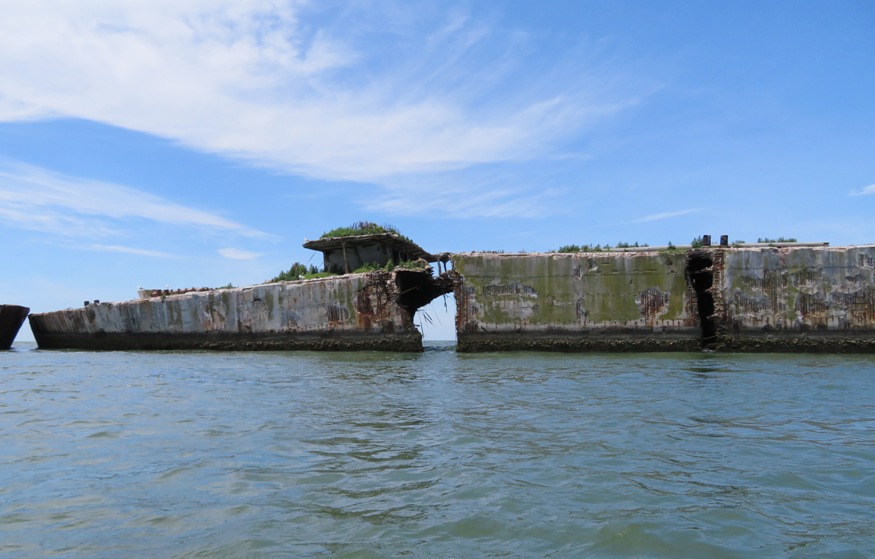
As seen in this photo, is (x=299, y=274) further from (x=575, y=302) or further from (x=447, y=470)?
(x=447, y=470)

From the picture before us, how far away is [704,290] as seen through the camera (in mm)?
14086

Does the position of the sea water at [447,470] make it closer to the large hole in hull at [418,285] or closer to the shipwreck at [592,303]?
the shipwreck at [592,303]

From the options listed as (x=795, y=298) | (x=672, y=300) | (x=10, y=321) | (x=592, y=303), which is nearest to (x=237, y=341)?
(x=592, y=303)

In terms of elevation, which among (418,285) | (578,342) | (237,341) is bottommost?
(578,342)

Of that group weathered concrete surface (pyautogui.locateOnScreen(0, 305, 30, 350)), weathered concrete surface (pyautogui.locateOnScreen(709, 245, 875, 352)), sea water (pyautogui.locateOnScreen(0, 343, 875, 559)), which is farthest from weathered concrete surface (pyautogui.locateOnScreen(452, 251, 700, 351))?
weathered concrete surface (pyautogui.locateOnScreen(0, 305, 30, 350))

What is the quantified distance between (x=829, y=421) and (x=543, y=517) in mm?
4027

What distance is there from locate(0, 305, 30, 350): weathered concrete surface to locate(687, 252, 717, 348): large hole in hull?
73.3ft

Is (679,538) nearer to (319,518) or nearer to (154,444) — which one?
(319,518)

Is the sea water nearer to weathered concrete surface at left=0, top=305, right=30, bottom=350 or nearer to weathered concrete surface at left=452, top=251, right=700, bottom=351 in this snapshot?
weathered concrete surface at left=452, top=251, right=700, bottom=351

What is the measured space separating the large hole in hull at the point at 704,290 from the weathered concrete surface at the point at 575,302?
13.7 inches

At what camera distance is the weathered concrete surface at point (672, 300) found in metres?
13.0

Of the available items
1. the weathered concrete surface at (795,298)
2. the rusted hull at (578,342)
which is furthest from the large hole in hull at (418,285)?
the weathered concrete surface at (795,298)

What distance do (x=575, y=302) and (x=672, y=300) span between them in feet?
7.21

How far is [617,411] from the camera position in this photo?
625 centimetres
